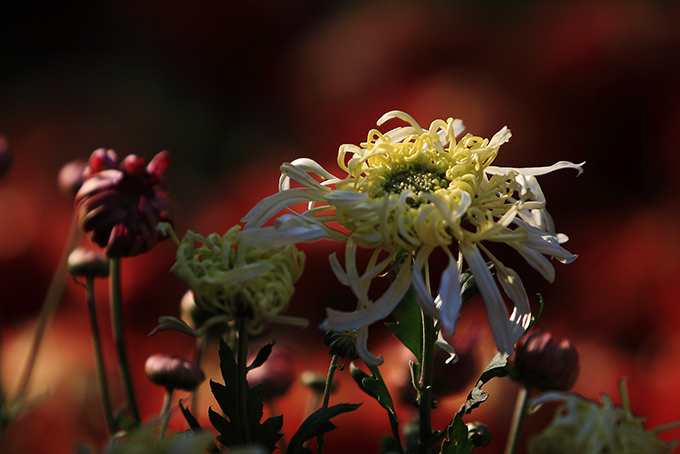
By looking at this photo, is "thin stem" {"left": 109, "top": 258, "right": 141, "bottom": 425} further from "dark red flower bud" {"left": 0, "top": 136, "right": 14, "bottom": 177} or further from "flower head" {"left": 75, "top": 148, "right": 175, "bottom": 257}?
"dark red flower bud" {"left": 0, "top": 136, "right": 14, "bottom": 177}

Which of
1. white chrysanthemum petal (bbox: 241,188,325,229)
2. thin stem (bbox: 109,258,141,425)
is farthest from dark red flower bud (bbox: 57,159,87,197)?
white chrysanthemum petal (bbox: 241,188,325,229)

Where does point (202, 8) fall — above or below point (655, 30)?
above

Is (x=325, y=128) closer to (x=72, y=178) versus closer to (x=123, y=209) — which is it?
(x=72, y=178)

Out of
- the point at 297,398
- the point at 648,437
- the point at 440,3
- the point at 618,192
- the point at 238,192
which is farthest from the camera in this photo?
the point at 440,3

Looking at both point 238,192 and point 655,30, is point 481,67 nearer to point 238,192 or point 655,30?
point 655,30

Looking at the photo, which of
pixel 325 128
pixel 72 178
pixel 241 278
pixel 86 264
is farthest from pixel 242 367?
pixel 325 128

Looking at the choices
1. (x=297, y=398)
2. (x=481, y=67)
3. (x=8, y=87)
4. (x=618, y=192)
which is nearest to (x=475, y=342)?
(x=297, y=398)

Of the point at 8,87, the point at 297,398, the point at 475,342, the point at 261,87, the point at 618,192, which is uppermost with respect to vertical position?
the point at 8,87
